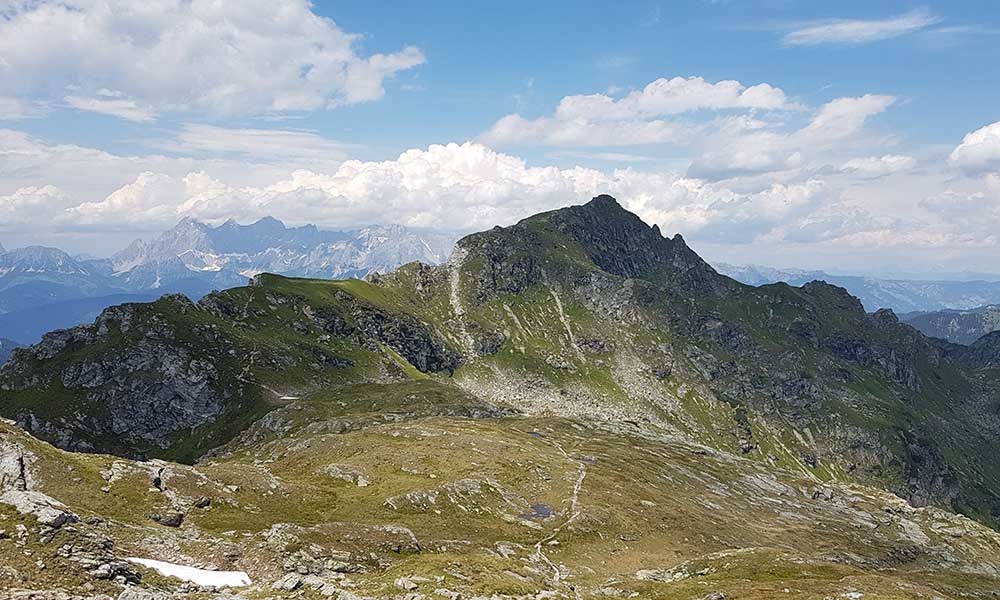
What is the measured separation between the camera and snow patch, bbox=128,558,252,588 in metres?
45.9

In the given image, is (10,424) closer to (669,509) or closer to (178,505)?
(178,505)

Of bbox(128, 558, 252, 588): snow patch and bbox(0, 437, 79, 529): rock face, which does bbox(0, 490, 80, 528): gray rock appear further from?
bbox(128, 558, 252, 588): snow patch

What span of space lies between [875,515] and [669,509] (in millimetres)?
117004

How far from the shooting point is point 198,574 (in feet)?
157

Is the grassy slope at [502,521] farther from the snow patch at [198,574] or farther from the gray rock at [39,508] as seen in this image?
the gray rock at [39,508]

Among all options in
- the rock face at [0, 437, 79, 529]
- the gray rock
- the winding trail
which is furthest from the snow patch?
the winding trail

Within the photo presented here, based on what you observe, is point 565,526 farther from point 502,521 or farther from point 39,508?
point 39,508

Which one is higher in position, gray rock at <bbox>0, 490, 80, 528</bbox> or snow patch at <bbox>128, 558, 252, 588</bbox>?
gray rock at <bbox>0, 490, 80, 528</bbox>

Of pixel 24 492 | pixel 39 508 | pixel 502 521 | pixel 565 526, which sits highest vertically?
pixel 24 492

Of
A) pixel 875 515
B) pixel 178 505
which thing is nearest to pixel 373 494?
pixel 178 505

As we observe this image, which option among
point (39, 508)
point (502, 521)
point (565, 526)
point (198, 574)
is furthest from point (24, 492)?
point (565, 526)

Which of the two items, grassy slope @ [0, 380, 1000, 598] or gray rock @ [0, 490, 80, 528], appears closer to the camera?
gray rock @ [0, 490, 80, 528]

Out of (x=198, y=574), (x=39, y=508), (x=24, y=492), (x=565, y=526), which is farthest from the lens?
(x=565, y=526)

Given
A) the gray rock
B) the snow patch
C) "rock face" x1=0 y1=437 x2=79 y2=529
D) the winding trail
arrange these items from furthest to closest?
the winding trail < the snow patch < "rock face" x1=0 y1=437 x2=79 y2=529 < the gray rock
